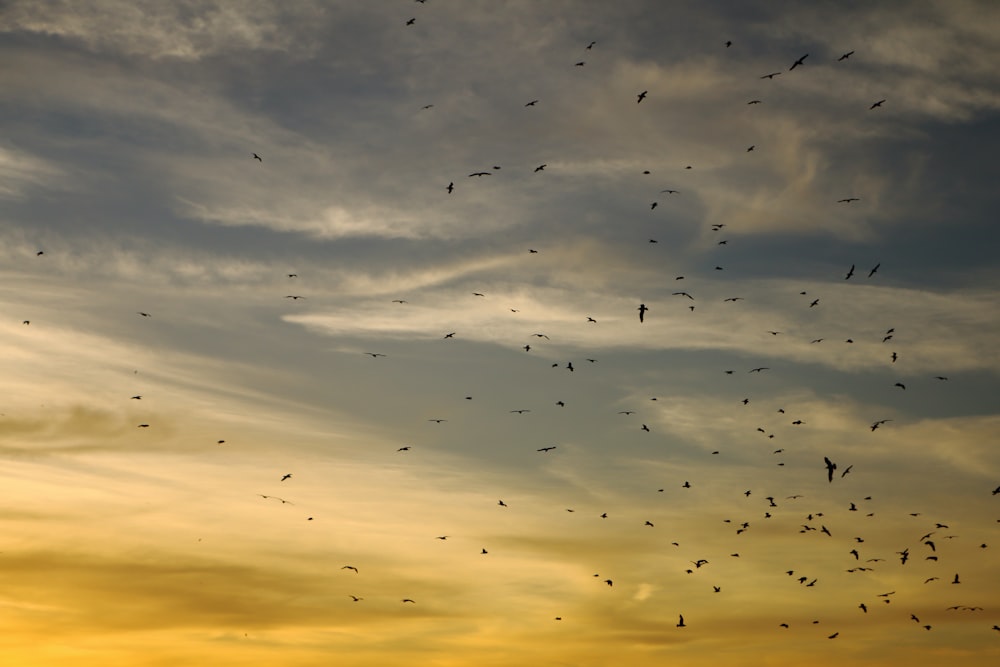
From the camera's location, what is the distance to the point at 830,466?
65562 mm

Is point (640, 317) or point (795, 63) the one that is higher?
point (795, 63)

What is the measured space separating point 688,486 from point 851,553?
1736 centimetres

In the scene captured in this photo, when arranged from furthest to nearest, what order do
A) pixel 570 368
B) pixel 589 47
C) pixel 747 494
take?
pixel 747 494, pixel 570 368, pixel 589 47

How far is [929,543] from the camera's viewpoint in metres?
89.1

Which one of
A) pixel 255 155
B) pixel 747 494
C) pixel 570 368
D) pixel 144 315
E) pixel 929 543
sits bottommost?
pixel 929 543

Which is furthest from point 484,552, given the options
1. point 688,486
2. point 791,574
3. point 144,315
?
point 144,315

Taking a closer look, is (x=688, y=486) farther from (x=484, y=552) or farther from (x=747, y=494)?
(x=484, y=552)

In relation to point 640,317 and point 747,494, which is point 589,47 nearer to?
point 640,317

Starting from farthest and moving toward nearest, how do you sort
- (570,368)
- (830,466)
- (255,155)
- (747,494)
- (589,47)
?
(747,494), (570,368), (255,155), (589,47), (830,466)

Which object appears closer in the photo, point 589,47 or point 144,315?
point 589,47

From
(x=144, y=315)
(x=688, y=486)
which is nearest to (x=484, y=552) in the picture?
(x=688, y=486)

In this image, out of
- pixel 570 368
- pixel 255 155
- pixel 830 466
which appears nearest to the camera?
pixel 830 466

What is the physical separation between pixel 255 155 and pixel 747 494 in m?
53.9

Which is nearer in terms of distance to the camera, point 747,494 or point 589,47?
point 589,47
